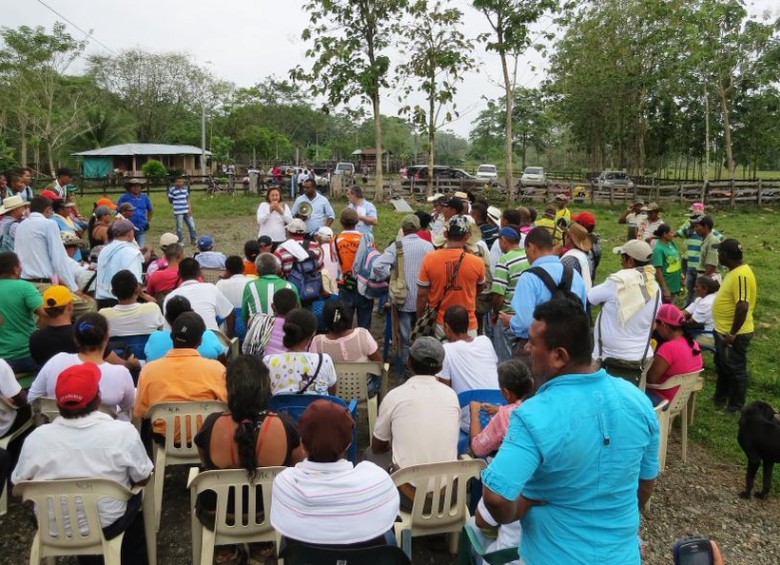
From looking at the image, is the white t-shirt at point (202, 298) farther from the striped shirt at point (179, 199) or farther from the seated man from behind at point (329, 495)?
the striped shirt at point (179, 199)

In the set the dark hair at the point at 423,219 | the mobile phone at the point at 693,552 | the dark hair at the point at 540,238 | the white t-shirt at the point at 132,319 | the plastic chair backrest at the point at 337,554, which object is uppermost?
the dark hair at the point at 423,219

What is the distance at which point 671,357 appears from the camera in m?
4.54

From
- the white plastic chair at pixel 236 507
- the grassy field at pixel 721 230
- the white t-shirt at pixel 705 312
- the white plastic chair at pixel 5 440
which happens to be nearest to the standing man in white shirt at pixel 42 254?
the white plastic chair at pixel 5 440

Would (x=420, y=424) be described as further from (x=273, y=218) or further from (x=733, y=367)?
(x=273, y=218)

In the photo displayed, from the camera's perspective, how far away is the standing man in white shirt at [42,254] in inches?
224

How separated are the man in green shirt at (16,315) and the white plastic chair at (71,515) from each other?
6.38 ft

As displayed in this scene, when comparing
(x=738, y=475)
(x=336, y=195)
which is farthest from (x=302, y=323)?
(x=336, y=195)

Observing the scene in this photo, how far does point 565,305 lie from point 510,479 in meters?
0.56

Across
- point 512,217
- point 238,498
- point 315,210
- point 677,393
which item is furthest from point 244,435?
point 315,210

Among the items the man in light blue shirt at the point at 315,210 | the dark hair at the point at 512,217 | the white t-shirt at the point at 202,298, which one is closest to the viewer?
the white t-shirt at the point at 202,298

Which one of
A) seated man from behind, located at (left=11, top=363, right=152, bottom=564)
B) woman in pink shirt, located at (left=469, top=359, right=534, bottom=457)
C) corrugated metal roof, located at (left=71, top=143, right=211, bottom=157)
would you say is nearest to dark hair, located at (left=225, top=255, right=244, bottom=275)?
seated man from behind, located at (left=11, top=363, right=152, bottom=564)

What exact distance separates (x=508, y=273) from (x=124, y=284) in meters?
3.06

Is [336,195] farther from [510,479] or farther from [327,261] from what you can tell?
[510,479]

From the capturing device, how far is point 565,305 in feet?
6.17
